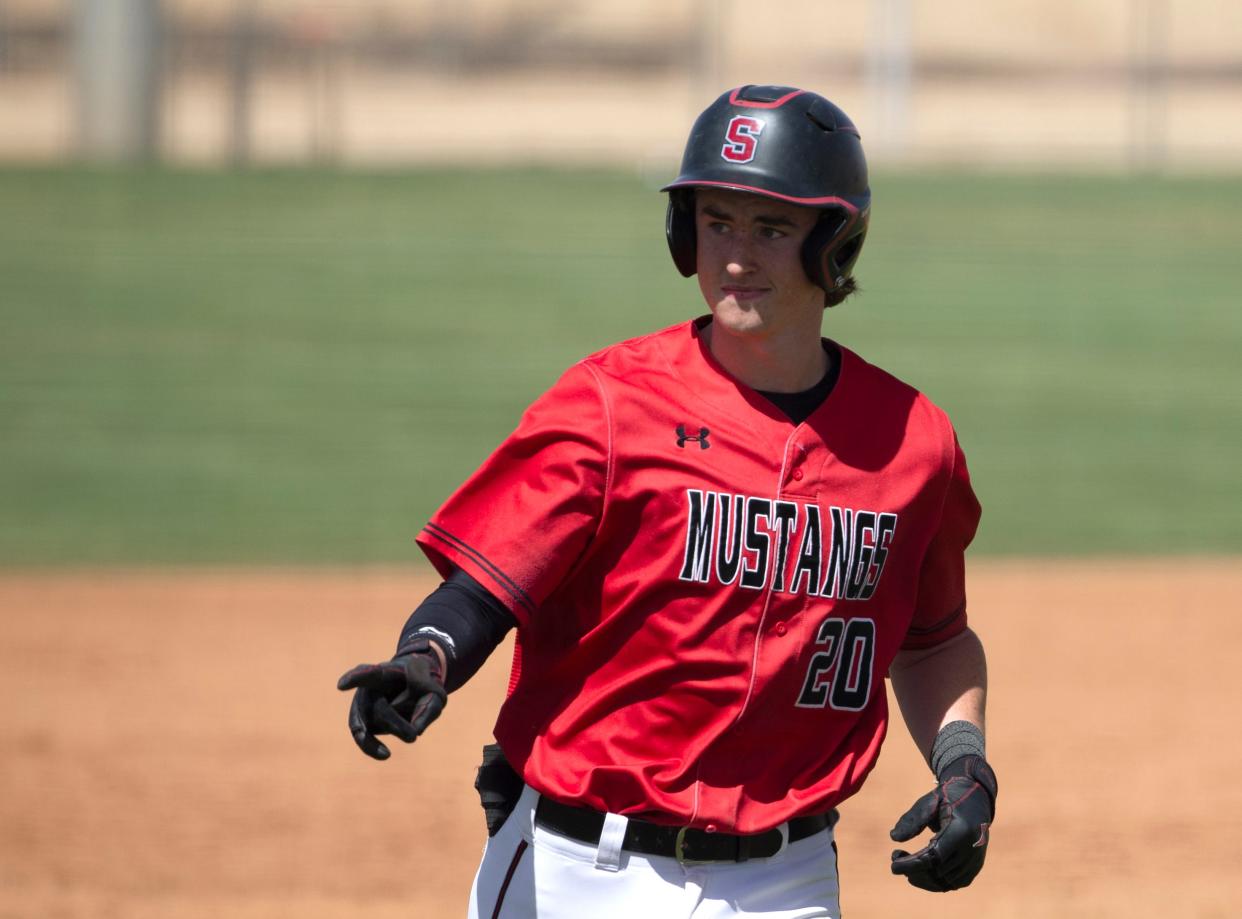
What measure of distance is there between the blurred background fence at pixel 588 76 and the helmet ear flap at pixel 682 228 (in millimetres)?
21759

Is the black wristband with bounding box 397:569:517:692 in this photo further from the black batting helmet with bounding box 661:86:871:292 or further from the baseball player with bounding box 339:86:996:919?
the black batting helmet with bounding box 661:86:871:292

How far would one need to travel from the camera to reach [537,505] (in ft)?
8.99

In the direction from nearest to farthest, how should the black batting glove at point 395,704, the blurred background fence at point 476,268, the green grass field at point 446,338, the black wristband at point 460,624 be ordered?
the black batting glove at point 395,704, the black wristband at point 460,624, the green grass field at point 446,338, the blurred background fence at point 476,268

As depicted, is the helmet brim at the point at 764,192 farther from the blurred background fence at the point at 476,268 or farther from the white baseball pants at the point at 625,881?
the blurred background fence at the point at 476,268

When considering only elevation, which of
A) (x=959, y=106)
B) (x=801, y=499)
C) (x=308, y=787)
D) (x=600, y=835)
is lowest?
(x=308, y=787)

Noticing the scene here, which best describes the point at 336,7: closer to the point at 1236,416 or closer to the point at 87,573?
the point at 1236,416

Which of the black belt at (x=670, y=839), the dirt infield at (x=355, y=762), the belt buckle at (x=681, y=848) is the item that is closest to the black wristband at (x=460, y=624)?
the black belt at (x=670, y=839)

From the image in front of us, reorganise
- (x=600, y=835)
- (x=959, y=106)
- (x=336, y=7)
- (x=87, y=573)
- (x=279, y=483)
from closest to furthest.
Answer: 1. (x=600, y=835)
2. (x=87, y=573)
3. (x=279, y=483)
4. (x=959, y=106)
5. (x=336, y=7)

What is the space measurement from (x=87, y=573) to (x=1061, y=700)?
16.3 feet

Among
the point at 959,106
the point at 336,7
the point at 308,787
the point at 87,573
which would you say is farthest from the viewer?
the point at 336,7

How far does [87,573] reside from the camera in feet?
31.6

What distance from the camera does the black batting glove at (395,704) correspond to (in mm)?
2494

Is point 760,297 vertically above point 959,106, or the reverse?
point 959,106

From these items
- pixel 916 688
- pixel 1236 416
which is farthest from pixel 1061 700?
pixel 1236 416
